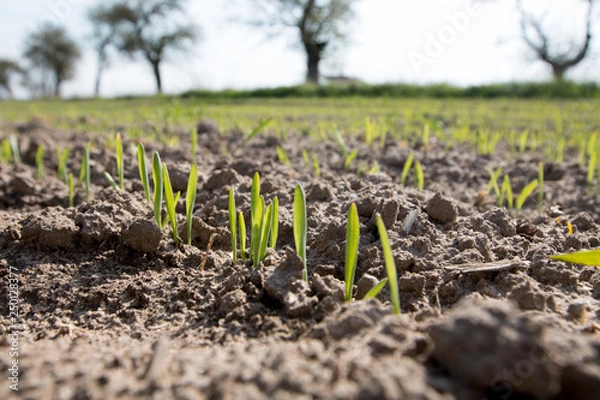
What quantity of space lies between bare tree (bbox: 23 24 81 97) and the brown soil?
36.6 m

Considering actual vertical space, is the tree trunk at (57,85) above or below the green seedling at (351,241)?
above

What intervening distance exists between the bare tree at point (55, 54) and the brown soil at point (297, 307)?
120ft

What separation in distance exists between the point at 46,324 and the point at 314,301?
712mm

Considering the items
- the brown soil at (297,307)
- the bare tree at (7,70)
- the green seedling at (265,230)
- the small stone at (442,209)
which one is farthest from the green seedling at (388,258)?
the bare tree at (7,70)

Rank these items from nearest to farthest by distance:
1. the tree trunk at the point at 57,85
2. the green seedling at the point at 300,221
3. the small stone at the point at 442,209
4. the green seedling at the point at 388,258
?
the green seedling at the point at 388,258 → the green seedling at the point at 300,221 → the small stone at the point at 442,209 → the tree trunk at the point at 57,85

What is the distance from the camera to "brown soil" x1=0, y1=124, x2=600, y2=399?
0.68 meters

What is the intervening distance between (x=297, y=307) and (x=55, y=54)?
42227mm

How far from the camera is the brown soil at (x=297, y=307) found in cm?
68

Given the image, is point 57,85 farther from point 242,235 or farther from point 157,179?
point 242,235

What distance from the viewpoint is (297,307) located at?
109cm

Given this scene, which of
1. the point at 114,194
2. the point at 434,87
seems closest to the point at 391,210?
the point at 114,194

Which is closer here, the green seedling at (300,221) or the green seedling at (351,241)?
the green seedling at (351,241)

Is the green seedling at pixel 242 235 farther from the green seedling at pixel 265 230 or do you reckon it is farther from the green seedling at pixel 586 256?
the green seedling at pixel 586 256

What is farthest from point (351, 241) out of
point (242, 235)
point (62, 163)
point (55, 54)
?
point (55, 54)
